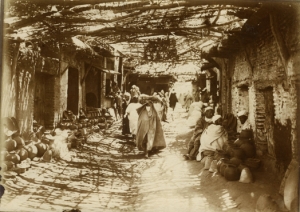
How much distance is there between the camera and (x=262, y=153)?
3.68 metres

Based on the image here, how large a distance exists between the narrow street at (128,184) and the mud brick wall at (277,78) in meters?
0.55

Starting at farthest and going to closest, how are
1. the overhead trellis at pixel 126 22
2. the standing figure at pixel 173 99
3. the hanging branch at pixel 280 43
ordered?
the standing figure at pixel 173 99 < the overhead trellis at pixel 126 22 < the hanging branch at pixel 280 43

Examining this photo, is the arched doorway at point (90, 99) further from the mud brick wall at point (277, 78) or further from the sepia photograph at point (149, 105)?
the mud brick wall at point (277, 78)

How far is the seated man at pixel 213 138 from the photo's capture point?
3.82 metres

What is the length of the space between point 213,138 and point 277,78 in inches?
43.4

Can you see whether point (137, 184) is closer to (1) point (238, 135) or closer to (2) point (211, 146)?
(2) point (211, 146)

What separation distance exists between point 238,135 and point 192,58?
1.20 meters

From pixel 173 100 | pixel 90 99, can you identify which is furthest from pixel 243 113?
pixel 90 99

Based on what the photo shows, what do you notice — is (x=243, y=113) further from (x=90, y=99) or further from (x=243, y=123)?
(x=90, y=99)

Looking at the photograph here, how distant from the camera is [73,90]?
161 inches

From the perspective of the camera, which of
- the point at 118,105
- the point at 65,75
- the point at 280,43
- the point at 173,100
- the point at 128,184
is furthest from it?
the point at 65,75

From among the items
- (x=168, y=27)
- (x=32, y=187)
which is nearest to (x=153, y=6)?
(x=168, y=27)

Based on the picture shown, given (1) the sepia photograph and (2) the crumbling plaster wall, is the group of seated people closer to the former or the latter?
(1) the sepia photograph

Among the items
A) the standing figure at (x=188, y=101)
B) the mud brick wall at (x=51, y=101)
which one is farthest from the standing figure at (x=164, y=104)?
the mud brick wall at (x=51, y=101)
